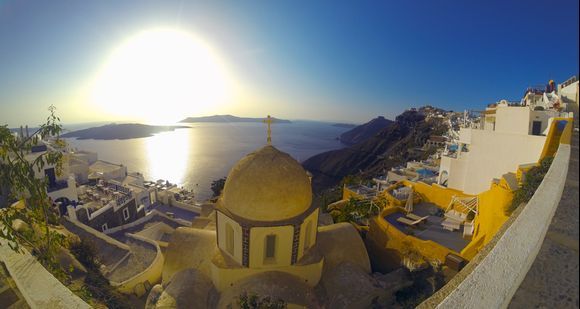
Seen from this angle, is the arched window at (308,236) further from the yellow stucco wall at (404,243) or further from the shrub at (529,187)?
the shrub at (529,187)

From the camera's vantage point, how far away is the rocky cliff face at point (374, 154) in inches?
2254

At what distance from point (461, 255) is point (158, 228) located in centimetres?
1631

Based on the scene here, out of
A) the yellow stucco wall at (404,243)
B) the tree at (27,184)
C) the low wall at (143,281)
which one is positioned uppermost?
the tree at (27,184)

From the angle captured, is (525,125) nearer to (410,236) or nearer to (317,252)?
(410,236)

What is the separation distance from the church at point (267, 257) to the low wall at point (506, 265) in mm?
3976

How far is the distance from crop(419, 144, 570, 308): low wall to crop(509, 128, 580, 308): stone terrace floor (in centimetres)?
10

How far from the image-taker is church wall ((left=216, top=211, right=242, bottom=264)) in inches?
286

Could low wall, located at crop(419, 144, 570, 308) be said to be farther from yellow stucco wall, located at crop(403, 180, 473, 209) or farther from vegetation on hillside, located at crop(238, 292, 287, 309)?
yellow stucco wall, located at crop(403, 180, 473, 209)

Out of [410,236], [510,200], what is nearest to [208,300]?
[410,236]

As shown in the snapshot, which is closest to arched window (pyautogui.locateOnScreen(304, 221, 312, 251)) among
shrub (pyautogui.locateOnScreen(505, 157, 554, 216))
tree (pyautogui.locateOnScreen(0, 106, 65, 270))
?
tree (pyautogui.locateOnScreen(0, 106, 65, 270))

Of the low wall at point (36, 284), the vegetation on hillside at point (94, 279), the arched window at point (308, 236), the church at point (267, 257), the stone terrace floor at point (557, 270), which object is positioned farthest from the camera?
the arched window at point (308, 236)

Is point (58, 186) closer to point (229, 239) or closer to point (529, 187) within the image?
point (229, 239)

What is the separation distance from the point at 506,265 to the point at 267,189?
203 inches

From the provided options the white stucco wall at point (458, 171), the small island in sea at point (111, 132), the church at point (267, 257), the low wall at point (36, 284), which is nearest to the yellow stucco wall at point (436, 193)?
the white stucco wall at point (458, 171)
